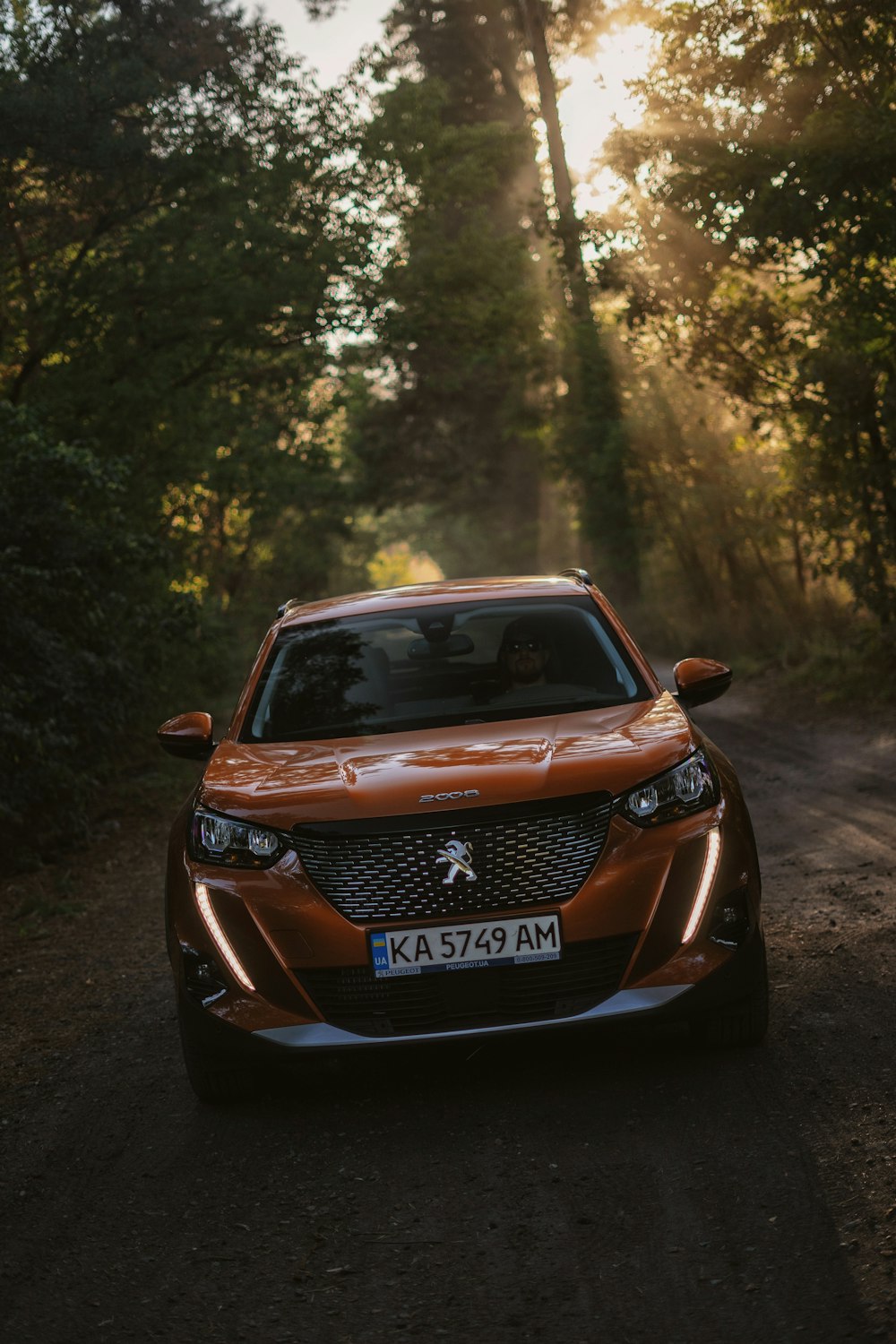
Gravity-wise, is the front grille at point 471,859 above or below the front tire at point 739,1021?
above

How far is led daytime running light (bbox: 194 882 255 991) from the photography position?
4.81 meters

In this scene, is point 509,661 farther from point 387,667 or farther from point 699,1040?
point 699,1040

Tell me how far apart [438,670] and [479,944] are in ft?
5.75

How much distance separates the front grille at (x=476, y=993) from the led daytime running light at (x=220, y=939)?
0.73 ft

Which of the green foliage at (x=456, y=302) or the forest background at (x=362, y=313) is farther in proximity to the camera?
the green foliage at (x=456, y=302)

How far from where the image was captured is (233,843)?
4.93 meters

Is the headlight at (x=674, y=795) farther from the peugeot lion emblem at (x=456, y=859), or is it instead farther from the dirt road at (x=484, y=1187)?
the dirt road at (x=484, y=1187)

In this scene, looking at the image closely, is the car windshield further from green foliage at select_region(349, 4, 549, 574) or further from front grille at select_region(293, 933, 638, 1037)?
green foliage at select_region(349, 4, 549, 574)

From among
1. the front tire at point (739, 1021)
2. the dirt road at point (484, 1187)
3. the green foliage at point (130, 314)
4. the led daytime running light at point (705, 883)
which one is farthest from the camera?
the green foliage at point (130, 314)

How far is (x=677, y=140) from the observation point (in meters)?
13.5

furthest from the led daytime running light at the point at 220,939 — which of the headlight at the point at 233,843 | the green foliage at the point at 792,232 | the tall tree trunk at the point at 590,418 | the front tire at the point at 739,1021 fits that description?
the tall tree trunk at the point at 590,418

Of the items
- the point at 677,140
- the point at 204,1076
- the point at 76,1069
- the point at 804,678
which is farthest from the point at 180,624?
the point at 204,1076

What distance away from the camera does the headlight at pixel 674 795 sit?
4.78 m

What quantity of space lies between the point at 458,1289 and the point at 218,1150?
1416 millimetres
